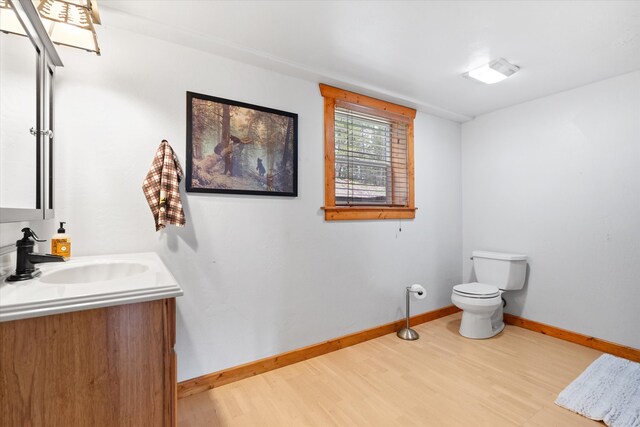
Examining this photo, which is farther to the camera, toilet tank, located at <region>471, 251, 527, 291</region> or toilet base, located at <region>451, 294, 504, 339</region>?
toilet tank, located at <region>471, 251, 527, 291</region>

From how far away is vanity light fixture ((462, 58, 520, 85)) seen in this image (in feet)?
7.26

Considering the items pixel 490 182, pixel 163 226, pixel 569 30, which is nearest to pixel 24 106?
pixel 163 226

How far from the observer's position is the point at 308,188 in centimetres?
242

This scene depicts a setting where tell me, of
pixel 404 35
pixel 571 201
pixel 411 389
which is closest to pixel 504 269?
pixel 571 201

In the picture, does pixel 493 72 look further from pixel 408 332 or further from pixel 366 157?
pixel 408 332

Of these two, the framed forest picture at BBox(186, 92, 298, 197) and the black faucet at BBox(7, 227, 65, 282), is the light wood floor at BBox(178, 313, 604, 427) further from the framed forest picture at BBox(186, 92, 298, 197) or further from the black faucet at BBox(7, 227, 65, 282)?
the framed forest picture at BBox(186, 92, 298, 197)

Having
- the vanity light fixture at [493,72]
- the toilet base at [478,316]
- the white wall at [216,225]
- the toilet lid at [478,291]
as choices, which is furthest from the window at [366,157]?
the toilet base at [478,316]

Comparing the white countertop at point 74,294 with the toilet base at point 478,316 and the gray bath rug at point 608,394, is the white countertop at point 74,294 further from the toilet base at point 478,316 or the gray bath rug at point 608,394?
the toilet base at point 478,316

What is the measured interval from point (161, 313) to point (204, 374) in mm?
1307

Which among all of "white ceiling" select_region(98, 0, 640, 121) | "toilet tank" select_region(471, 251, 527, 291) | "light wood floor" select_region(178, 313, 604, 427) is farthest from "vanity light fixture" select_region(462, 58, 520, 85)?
"light wood floor" select_region(178, 313, 604, 427)

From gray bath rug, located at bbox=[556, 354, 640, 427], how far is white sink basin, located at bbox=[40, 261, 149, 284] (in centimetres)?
249

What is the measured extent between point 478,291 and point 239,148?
240 cm

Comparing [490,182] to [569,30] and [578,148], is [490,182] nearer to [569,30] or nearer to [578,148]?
[578,148]

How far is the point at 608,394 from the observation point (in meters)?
1.88
